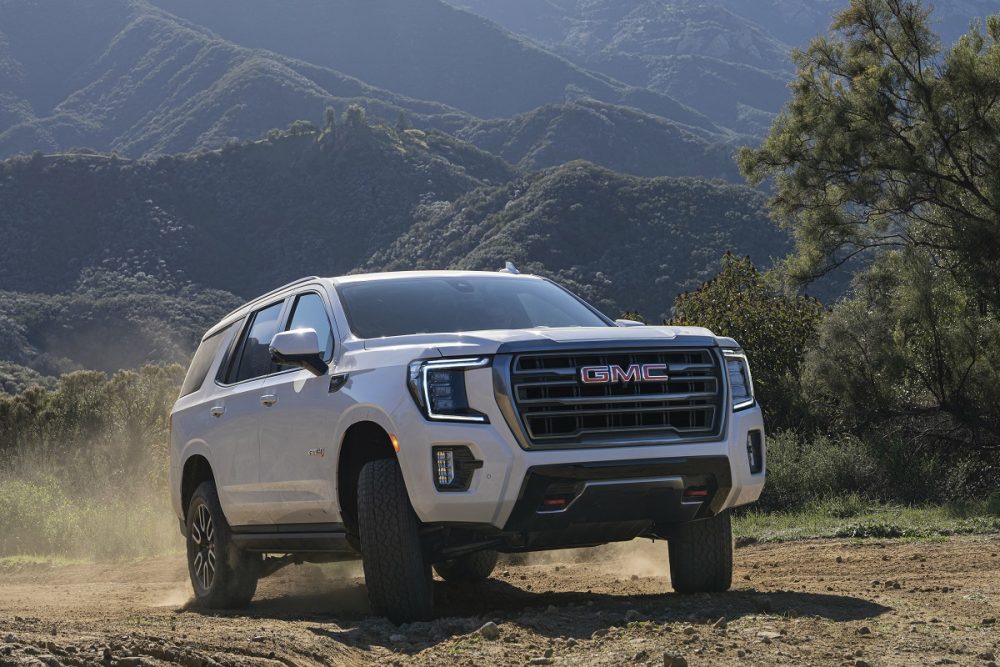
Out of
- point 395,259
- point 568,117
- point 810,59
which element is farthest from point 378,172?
point 810,59

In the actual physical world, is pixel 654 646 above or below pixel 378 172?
below

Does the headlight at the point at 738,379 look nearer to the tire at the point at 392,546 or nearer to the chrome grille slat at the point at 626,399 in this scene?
the chrome grille slat at the point at 626,399

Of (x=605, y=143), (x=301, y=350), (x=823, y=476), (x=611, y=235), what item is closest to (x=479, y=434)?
(x=301, y=350)

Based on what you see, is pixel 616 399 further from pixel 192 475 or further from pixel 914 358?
pixel 914 358

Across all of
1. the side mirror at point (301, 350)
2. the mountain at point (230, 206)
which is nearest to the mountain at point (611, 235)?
the mountain at point (230, 206)

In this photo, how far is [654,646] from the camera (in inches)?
213

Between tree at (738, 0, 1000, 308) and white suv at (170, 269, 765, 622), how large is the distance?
1025 centimetres

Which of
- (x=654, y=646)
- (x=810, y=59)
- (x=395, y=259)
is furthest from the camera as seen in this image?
(x=395, y=259)

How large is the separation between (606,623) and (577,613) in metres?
0.42

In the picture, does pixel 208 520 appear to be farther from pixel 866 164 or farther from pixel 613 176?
pixel 613 176

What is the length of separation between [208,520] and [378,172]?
120895 mm

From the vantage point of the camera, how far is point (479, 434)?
6164mm

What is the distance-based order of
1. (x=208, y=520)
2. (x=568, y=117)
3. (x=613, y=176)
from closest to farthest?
1. (x=208, y=520)
2. (x=613, y=176)
3. (x=568, y=117)

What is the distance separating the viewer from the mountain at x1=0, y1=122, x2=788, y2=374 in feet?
266
